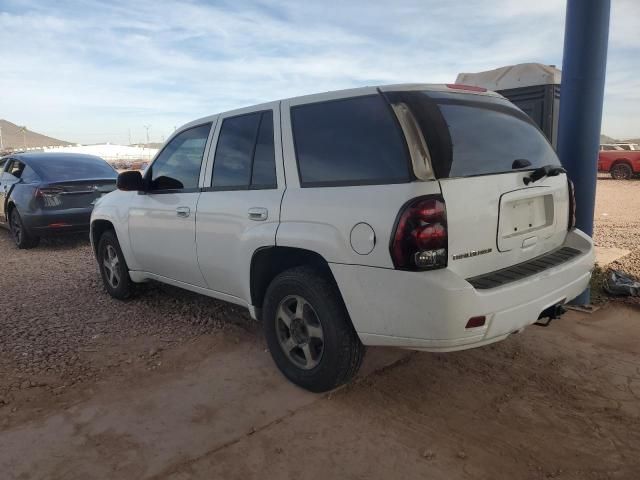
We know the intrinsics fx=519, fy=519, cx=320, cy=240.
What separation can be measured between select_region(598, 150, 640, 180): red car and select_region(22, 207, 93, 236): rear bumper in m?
19.6

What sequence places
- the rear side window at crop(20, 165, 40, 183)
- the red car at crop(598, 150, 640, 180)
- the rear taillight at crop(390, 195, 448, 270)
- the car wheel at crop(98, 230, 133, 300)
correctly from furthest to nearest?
the red car at crop(598, 150, 640, 180) → the rear side window at crop(20, 165, 40, 183) → the car wheel at crop(98, 230, 133, 300) → the rear taillight at crop(390, 195, 448, 270)

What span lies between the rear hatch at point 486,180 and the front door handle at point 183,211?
6.48ft

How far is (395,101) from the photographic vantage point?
2.87m

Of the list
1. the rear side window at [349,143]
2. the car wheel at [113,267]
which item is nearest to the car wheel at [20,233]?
the car wheel at [113,267]

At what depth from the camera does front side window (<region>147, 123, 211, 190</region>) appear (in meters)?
4.22

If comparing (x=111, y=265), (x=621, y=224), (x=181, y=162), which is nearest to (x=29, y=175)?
(x=111, y=265)

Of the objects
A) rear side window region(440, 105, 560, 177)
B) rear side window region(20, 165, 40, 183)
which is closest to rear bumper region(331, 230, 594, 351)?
rear side window region(440, 105, 560, 177)

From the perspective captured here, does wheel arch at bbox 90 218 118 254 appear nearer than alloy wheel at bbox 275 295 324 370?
No

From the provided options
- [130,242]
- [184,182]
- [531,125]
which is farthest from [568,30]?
[130,242]

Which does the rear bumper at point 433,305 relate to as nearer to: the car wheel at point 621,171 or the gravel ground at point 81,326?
the gravel ground at point 81,326

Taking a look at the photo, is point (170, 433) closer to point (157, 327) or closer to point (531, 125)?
point (157, 327)

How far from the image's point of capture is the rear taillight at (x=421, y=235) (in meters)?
2.60

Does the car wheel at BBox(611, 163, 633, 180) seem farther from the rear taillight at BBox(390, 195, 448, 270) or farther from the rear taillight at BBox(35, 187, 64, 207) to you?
the rear taillight at BBox(390, 195, 448, 270)

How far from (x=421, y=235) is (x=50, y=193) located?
7285mm
